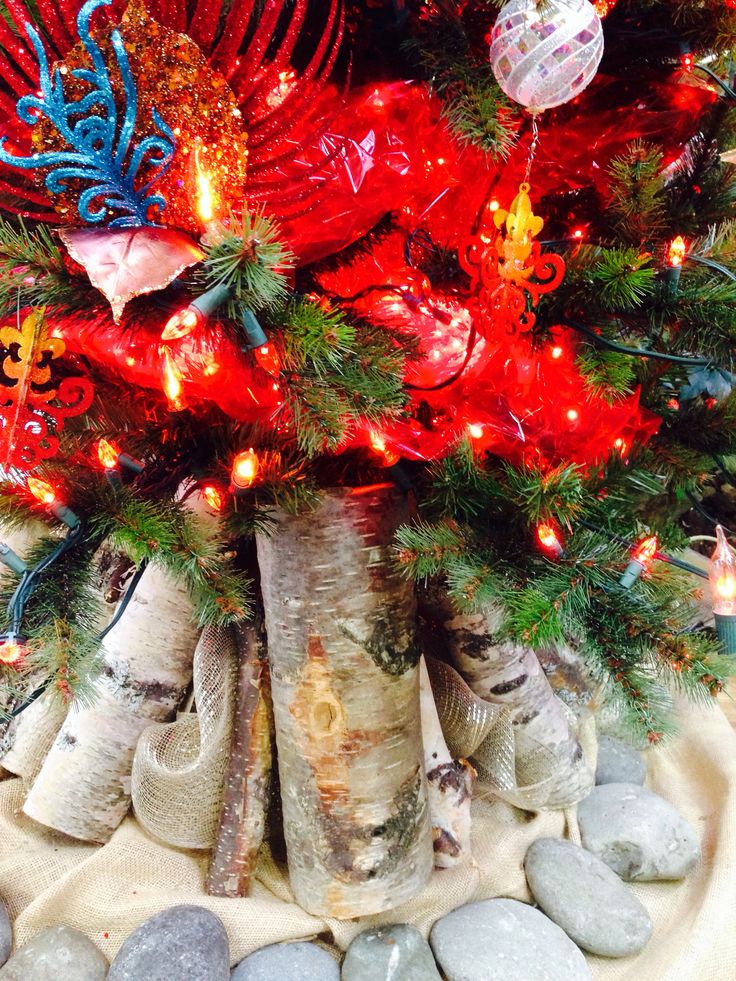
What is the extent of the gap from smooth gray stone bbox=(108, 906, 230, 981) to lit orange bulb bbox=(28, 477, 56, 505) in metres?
0.51

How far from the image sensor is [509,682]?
1.09 m

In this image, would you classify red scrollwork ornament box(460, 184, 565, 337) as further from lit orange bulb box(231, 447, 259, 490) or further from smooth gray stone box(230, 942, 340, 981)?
smooth gray stone box(230, 942, 340, 981)

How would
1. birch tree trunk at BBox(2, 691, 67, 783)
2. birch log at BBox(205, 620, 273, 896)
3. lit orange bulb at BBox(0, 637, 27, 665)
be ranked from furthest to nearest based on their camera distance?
birch tree trunk at BBox(2, 691, 67, 783) < birch log at BBox(205, 620, 273, 896) < lit orange bulb at BBox(0, 637, 27, 665)

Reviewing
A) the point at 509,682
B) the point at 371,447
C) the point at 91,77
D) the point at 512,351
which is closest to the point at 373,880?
the point at 509,682

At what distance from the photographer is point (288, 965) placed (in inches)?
35.1

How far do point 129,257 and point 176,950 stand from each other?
2.40 ft

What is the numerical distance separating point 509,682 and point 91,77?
2.87 feet

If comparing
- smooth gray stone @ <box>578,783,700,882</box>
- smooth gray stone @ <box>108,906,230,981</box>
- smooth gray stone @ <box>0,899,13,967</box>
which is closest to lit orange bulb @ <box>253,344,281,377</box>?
smooth gray stone @ <box>108,906,230,981</box>

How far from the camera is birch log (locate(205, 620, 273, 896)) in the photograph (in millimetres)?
980

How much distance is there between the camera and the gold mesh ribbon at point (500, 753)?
1.06 metres

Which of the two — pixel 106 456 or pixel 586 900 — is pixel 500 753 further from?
pixel 106 456

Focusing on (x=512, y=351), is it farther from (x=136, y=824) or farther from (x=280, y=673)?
(x=136, y=824)

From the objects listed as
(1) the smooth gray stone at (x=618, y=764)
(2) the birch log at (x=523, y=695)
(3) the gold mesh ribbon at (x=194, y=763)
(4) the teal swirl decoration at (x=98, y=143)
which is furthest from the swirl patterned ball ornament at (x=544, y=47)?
(1) the smooth gray stone at (x=618, y=764)

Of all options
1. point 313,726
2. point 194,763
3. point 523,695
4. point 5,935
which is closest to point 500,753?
point 523,695
